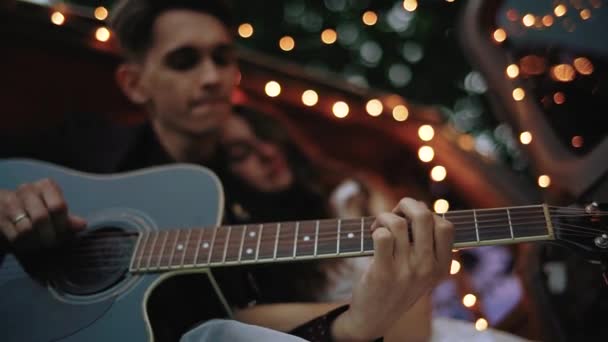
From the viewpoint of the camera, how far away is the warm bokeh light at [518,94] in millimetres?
1117

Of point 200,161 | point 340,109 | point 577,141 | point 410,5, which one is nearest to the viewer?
point 577,141

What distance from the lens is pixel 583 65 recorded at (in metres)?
1.01

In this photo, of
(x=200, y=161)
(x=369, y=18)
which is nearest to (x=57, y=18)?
(x=200, y=161)

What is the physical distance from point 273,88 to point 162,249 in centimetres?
91

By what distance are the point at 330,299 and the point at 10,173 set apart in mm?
724

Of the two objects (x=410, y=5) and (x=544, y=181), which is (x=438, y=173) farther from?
(x=410, y=5)

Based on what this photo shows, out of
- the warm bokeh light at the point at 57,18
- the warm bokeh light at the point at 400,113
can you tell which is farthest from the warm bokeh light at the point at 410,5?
the warm bokeh light at the point at 57,18

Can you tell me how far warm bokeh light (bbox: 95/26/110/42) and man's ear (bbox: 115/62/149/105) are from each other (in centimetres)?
18

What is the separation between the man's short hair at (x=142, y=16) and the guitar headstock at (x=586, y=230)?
99cm

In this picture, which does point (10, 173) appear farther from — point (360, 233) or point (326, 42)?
point (326, 42)

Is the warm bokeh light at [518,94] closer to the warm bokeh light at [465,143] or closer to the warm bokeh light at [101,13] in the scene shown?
the warm bokeh light at [465,143]

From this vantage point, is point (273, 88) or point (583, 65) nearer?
point (583, 65)

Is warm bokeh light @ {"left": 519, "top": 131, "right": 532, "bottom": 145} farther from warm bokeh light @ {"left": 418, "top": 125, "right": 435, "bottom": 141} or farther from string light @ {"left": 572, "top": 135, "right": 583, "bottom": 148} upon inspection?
warm bokeh light @ {"left": 418, "top": 125, "right": 435, "bottom": 141}

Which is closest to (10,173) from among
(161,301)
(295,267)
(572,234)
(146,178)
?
(146,178)
